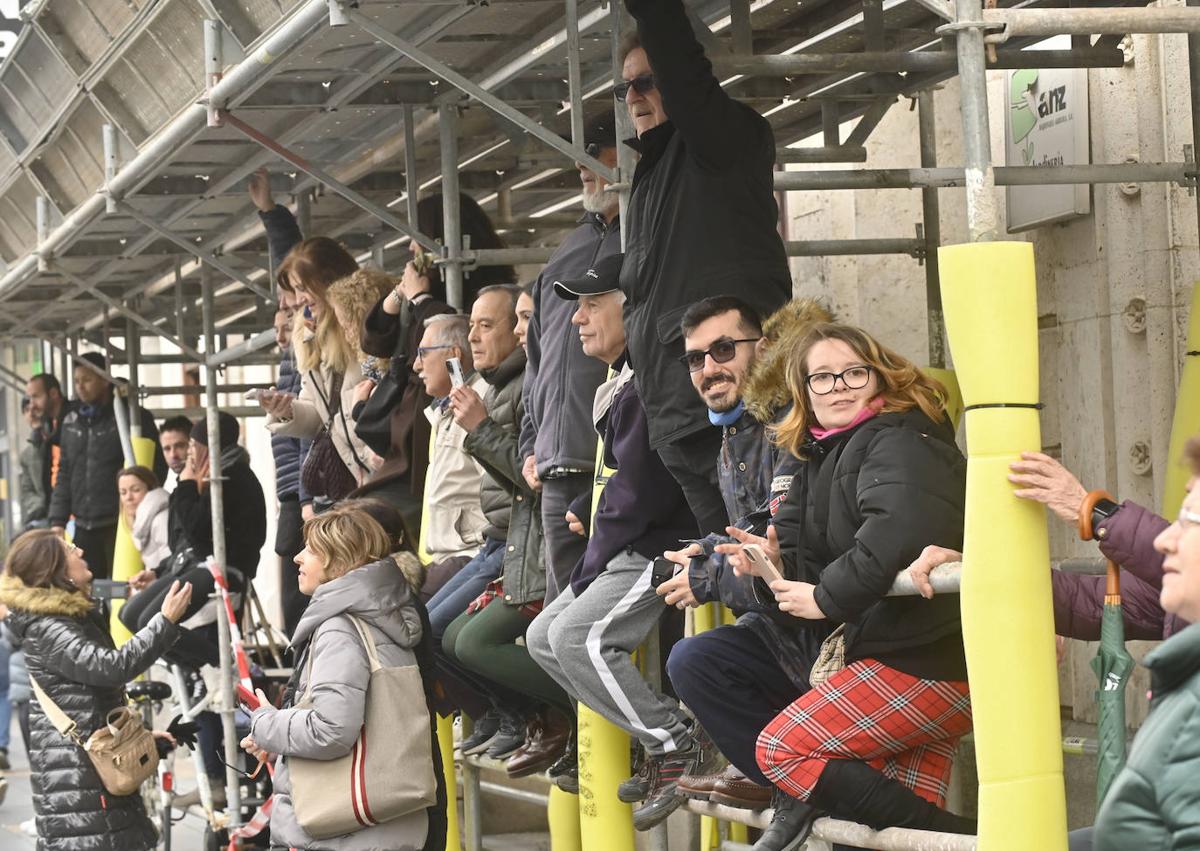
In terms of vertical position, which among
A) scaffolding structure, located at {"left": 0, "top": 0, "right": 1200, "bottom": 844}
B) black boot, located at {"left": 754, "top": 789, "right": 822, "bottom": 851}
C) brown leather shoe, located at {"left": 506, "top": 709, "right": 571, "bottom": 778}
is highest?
scaffolding structure, located at {"left": 0, "top": 0, "right": 1200, "bottom": 844}

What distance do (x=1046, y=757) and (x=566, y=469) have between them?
2.49 m

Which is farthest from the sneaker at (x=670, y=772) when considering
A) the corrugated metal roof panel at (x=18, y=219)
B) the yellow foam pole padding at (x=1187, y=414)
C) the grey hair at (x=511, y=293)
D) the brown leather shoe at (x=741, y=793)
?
the corrugated metal roof panel at (x=18, y=219)

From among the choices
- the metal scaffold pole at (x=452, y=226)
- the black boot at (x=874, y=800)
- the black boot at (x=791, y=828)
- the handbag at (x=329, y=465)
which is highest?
the metal scaffold pole at (x=452, y=226)

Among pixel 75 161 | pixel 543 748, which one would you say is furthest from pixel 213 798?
pixel 543 748

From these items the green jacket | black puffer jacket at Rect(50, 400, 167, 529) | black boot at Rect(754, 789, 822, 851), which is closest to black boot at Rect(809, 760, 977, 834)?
black boot at Rect(754, 789, 822, 851)

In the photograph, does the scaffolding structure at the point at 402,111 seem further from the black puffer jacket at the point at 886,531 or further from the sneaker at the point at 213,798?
the sneaker at the point at 213,798

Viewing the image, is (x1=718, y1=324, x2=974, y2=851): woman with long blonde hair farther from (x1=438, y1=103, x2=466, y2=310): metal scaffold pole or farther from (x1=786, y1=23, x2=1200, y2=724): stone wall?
(x1=438, y1=103, x2=466, y2=310): metal scaffold pole

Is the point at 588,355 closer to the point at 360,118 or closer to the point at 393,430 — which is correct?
the point at 393,430

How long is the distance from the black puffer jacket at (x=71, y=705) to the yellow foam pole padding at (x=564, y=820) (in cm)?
242

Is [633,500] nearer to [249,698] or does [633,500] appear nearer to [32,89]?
[249,698]

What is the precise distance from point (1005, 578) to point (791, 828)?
1.00 meters

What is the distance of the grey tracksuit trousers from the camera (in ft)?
18.6

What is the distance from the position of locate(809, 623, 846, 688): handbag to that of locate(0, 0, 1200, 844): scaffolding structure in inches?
40.8

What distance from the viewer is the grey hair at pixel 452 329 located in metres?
7.40
